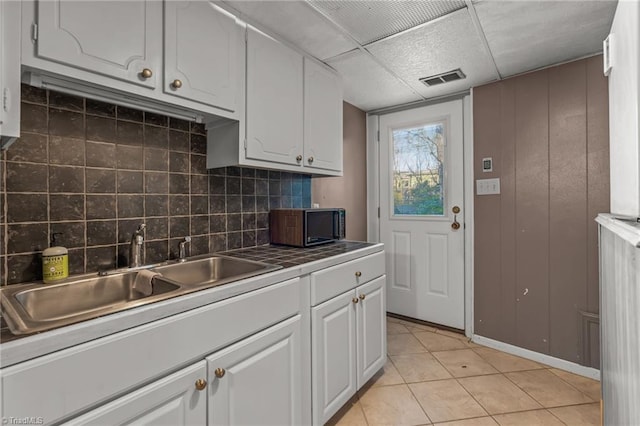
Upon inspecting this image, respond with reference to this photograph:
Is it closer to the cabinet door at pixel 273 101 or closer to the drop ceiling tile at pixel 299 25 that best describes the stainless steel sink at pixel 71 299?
the cabinet door at pixel 273 101

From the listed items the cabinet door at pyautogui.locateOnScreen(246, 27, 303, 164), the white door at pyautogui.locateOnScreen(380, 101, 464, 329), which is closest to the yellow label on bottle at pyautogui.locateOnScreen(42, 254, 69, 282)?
the cabinet door at pyautogui.locateOnScreen(246, 27, 303, 164)

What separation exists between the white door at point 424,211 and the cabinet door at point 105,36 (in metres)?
2.31

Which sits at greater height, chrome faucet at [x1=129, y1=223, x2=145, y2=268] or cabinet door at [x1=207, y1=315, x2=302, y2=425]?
chrome faucet at [x1=129, y1=223, x2=145, y2=268]

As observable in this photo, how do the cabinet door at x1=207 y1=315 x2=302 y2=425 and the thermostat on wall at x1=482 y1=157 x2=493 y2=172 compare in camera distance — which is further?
the thermostat on wall at x1=482 y1=157 x2=493 y2=172

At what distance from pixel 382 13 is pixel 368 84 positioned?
2.96 ft

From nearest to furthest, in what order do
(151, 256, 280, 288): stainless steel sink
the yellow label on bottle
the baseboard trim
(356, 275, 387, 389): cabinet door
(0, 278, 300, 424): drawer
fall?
(0, 278, 300, 424): drawer < the yellow label on bottle < (151, 256, 280, 288): stainless steel sink < (356, 275, 387, 389): cabinet door < the baseboard trim

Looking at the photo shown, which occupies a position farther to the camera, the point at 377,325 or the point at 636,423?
the point at 377,325

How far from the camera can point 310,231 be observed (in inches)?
76.5

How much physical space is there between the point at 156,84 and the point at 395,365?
2.26 meters

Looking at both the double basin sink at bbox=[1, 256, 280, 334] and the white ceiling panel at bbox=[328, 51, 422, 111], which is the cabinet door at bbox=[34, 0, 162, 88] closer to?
the double basin sink at bbox=[1, 256, 280, 334]

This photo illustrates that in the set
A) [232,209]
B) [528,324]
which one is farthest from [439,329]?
[232,209]

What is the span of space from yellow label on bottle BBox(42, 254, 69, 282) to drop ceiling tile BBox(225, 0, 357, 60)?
1.34 metres

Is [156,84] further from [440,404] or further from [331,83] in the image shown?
[440,404]

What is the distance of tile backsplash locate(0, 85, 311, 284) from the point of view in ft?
3.70
